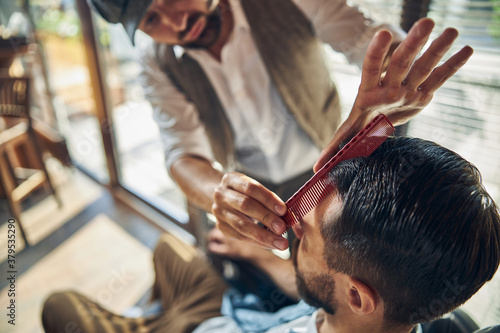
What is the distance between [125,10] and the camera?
93cm

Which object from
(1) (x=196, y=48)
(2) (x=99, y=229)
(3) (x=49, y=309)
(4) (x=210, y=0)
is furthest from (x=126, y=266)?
(4) (x=210, y=0)

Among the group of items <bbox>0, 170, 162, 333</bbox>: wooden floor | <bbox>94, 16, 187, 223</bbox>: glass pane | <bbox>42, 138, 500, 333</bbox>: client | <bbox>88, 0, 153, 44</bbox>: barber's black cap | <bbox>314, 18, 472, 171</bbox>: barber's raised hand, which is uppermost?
<bbox>88, 0, 153, 44</bbox>: barber's black cap

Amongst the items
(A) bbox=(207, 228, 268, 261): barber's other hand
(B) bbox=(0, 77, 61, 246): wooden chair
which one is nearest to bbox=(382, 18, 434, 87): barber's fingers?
(A) bbox=(207, 228, 268, 261): barber's other hand

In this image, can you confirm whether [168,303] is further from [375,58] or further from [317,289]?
[375,58]

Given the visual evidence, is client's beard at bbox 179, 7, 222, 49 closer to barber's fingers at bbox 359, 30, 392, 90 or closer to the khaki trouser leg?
barber's fingers at bbox 359, 30, 392, 90

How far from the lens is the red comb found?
1.95 ft

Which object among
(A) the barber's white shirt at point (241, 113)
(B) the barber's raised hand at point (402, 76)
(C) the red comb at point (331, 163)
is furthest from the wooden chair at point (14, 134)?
(B) the barber's raised hand at point (402, 76)

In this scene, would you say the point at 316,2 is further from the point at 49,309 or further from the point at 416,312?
the point at 49,309

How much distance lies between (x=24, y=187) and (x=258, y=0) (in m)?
2.84

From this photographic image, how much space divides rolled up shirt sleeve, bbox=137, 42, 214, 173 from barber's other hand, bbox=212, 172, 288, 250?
563mm

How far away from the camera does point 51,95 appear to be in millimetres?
3678

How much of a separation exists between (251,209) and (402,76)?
1.29 ft

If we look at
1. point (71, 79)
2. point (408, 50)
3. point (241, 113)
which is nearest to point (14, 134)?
point (71, 79)

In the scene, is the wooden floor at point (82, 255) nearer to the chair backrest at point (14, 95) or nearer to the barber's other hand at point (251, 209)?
Answer: the chair backrest at point (14, 95)
